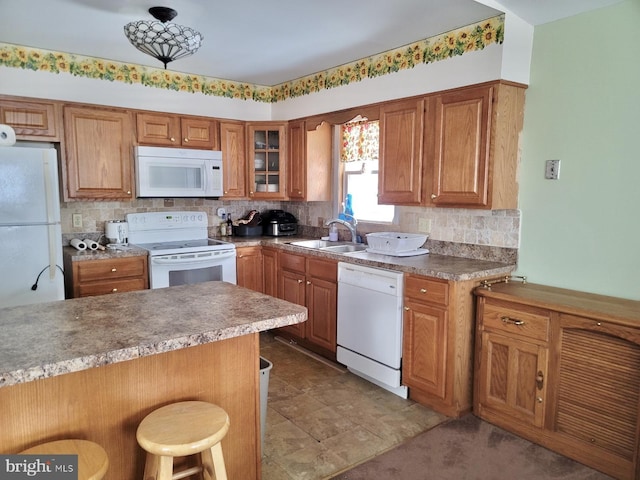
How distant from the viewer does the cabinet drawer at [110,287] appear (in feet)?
11.0

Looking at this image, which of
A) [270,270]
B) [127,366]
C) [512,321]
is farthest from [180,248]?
[512,321]

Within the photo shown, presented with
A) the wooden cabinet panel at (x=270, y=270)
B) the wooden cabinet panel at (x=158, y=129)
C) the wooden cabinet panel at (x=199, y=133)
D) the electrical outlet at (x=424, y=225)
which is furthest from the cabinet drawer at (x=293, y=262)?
the wooden cabinet panel at (x=158, y=129)

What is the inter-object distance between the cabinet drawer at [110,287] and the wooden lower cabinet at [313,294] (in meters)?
1.21

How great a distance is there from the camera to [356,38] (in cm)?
318

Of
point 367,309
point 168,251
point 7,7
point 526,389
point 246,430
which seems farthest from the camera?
point 168,251

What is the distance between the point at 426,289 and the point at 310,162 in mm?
1986

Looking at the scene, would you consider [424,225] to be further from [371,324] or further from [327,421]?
[327,421]

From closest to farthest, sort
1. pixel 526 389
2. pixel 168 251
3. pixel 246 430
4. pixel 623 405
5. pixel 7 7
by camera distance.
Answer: pixel 246 430, pixel 623 405, pixel 526 389, pixel 7 7, pixel 168 251

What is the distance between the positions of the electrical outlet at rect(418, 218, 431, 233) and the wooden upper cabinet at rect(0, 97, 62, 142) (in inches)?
114

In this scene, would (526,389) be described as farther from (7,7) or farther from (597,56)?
(7,7)

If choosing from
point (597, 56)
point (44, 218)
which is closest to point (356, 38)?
point (597, 56)

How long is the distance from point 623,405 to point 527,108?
5.91ft

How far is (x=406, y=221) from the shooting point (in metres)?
3.64

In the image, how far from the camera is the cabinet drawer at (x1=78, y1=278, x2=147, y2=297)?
3.37 meters
